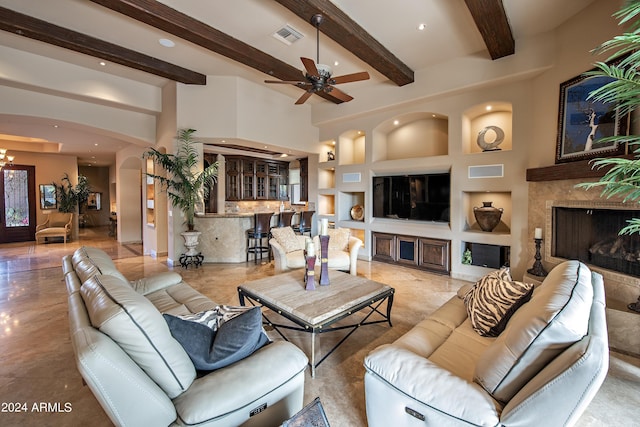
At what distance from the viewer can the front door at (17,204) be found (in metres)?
8.15

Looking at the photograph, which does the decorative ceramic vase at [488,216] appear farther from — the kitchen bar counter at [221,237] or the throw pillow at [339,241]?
the kitchen bar counter at [221,237]

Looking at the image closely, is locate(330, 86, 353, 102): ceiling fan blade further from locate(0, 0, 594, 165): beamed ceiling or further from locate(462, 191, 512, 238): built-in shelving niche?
locate(462, 191, 512, 238): built-in shelving niche

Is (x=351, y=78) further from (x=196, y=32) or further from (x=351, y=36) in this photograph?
(x=196, y=32)

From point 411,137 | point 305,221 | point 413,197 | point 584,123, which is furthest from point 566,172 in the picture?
point 305,221

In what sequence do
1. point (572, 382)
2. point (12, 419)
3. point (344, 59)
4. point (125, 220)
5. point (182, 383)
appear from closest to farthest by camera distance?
point (572, 382) < point (182, 383) < point (12, 419) < point (344, 59) < point (125, 220)

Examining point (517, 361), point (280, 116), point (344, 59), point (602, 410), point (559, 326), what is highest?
point (344, 59)

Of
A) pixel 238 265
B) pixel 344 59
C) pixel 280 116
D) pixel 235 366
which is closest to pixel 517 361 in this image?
pixel 235 366

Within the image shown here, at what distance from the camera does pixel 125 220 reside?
8.20 meters

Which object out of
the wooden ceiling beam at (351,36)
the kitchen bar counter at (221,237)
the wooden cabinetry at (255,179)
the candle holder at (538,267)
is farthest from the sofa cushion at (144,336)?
the wooden cabinetry at (255,179)

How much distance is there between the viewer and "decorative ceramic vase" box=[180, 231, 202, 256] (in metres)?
5.28

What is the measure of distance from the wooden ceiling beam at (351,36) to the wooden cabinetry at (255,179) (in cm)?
523

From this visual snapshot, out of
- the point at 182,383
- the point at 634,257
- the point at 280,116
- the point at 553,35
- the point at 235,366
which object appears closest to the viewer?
the point at 182,383

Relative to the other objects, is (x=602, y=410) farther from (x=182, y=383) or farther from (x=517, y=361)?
(x=182, y=383)

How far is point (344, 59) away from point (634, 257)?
436 cm
